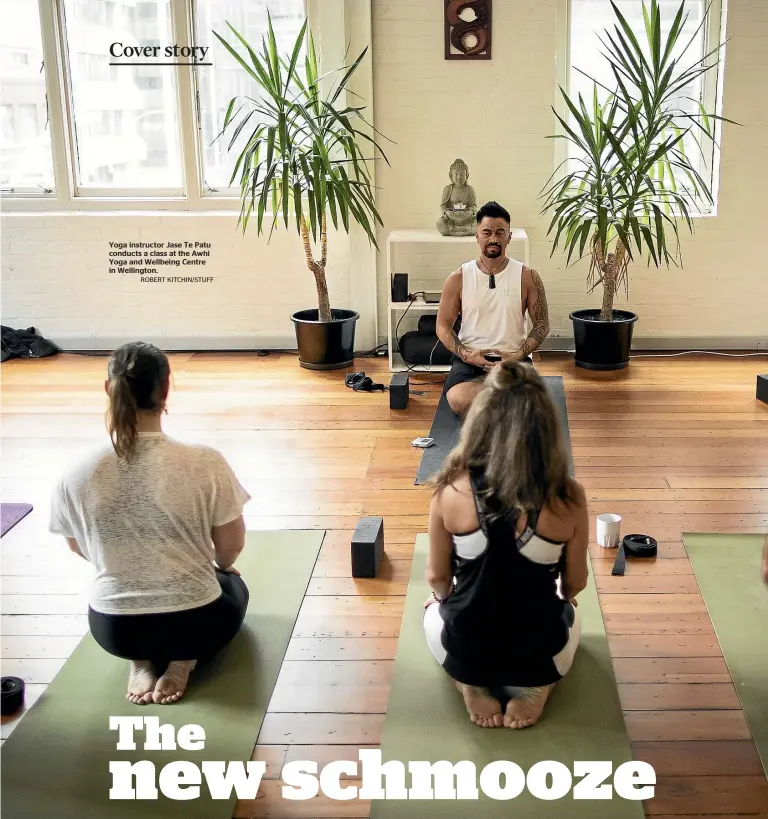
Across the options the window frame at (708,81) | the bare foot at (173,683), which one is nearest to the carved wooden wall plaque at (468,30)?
the window frame at (708,81)

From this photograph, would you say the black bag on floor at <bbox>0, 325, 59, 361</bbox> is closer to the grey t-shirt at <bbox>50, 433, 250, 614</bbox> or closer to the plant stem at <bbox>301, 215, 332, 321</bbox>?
the plant stem at <bbox>301, 215, 332, 321</bbox>

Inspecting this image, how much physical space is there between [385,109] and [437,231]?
80 centimetres

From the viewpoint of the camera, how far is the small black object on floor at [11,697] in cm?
254

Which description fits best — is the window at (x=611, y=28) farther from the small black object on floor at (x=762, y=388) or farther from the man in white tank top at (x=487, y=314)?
the man in white tank top at (x=487, y=314)

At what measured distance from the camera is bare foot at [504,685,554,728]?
94.9 inches

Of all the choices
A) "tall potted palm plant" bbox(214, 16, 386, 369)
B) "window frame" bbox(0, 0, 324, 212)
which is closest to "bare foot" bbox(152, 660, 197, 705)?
"tall potted palm plant" bbox(214, 16, 386, 369)

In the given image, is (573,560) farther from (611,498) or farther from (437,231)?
(437,231)

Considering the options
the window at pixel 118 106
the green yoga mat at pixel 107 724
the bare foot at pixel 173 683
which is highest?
the window at pixel 118 106

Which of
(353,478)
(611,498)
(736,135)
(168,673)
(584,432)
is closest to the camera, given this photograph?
(168,673)

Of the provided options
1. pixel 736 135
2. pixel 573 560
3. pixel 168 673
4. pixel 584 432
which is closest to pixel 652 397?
pixel 584 432

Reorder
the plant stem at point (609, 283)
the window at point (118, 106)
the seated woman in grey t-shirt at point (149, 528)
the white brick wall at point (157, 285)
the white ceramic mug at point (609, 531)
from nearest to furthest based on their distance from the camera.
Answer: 1. the seated woman in grey t-shirt at point (149, 528)
2. the white ceramic mug at point (609, 531)
3. the plant stem at point (609, 283)
4. the window at point (118, 106)
5. the white brick wall at point (157, 285)

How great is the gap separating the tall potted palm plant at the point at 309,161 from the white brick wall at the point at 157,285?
0.17m

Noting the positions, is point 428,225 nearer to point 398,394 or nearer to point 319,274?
point 319,274

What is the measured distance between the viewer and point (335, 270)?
6.29 meters
